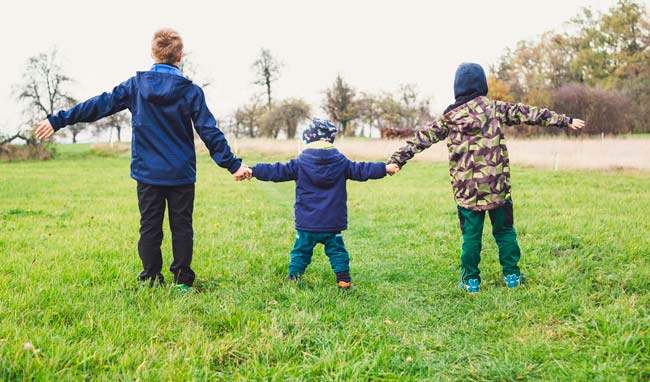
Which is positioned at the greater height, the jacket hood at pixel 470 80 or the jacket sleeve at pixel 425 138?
the jacket hood at pixel 470 80

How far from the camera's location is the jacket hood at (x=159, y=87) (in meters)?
3.96

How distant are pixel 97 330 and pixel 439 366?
86.1 inches

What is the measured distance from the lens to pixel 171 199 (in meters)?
4.18

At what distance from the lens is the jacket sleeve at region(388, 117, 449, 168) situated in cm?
457

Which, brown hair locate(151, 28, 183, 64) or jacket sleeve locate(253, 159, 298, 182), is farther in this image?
jacket sleeve locate(253, 159, 298, 182)

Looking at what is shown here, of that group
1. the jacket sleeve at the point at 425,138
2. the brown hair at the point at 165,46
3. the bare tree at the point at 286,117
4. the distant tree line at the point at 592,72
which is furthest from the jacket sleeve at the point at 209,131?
the bare tree at the point at 286,117

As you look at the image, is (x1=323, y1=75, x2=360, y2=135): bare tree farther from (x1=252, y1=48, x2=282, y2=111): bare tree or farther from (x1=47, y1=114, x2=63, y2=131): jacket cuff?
(x1=47, y1=114, x2=63, y2=131): jacket cuff

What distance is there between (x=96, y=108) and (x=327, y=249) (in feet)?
7.79

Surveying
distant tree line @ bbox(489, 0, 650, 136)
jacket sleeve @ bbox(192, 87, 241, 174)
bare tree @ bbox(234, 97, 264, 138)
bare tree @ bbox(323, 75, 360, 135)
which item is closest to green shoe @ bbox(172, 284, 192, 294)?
jacket sleeve @ bbox(192, 87, 241, 174)

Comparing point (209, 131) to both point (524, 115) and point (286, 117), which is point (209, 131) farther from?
point (286, 117)

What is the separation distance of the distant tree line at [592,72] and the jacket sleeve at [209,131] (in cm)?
3737

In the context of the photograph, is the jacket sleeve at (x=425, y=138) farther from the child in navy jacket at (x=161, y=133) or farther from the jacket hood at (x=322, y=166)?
the child in navy jacket at (x=161, y=133)

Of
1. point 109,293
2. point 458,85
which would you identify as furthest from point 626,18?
point 109,293

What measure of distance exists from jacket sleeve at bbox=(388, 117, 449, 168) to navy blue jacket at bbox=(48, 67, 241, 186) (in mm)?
1937
